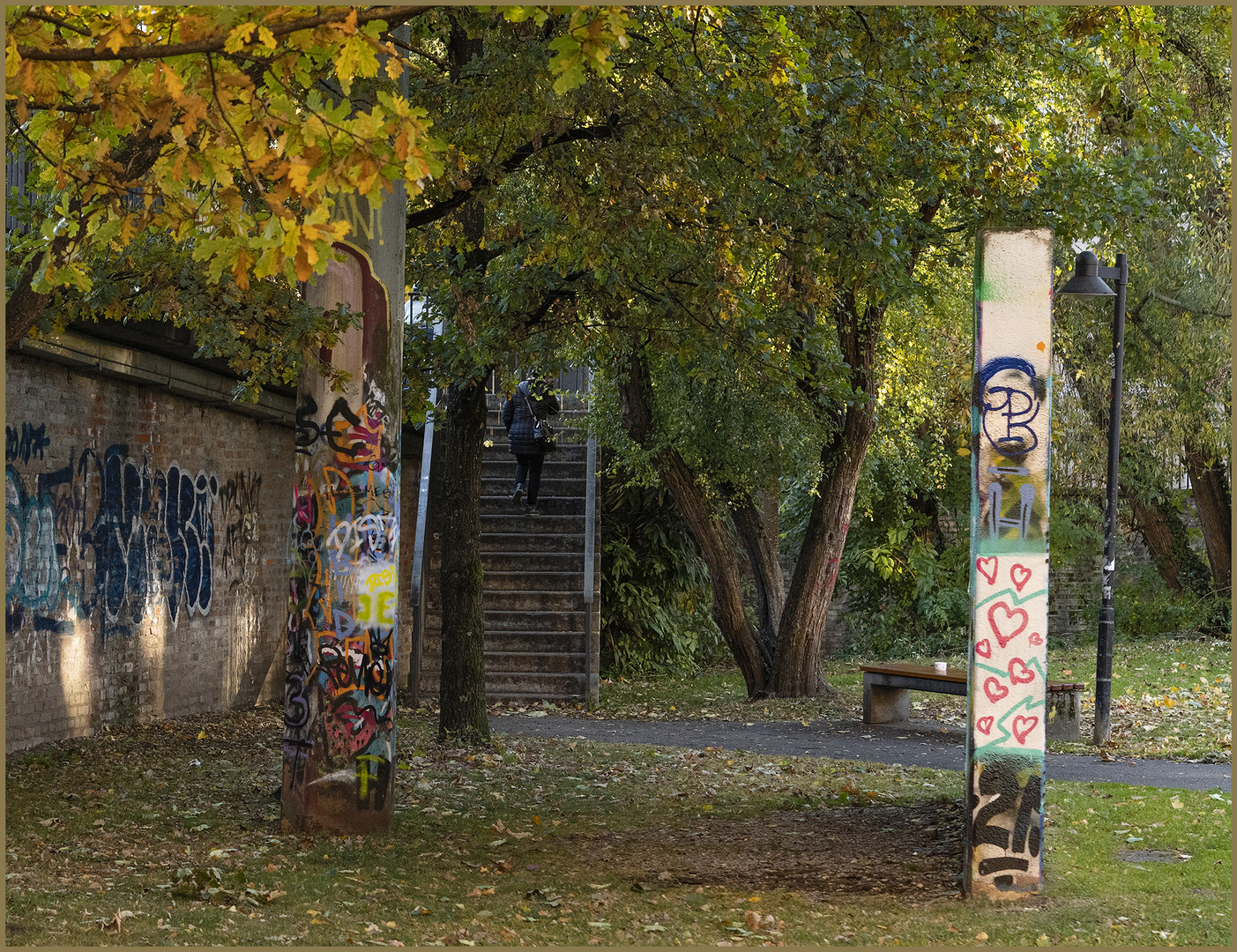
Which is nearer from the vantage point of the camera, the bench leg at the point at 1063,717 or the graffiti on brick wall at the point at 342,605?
the graffiti on brick wall at the point at 342,605

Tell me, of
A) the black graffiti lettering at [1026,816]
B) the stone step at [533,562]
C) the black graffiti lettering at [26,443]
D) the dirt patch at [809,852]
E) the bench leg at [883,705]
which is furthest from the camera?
the stone step at [533,562]

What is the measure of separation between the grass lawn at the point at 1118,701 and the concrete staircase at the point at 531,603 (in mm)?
751

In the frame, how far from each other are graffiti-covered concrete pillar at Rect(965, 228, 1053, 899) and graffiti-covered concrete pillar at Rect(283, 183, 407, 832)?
3.39m

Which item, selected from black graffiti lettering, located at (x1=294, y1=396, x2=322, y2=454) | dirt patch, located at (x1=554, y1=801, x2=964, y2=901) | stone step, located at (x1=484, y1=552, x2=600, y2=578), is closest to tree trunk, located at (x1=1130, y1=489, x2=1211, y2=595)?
Result: stone step, located at (x1=484, y1=552, x2=600, y2=578)

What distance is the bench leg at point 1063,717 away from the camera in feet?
38.2

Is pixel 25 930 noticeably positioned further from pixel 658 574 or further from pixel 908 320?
pixel 658 574

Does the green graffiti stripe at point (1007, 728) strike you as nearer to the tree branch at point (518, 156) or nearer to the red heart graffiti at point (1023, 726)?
the red heart graffiti at point (1023, 726)

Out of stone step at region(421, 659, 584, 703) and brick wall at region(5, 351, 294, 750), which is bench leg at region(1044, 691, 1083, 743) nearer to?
stone step at region(421, 659, 584, 703)

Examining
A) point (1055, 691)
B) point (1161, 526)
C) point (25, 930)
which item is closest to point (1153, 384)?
point (1161, 526)

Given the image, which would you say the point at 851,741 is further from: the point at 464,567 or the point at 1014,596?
the point at 1014,596

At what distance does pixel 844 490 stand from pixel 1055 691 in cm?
362

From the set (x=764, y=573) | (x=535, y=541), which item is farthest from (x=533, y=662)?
(x=764, y=573)

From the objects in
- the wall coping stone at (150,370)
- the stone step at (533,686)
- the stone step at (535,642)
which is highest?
the wall coping stone at (150,370)

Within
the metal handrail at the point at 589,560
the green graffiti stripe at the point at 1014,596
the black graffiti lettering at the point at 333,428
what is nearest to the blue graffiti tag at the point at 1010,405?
the green graffiti stripe at the point at 1014,596
